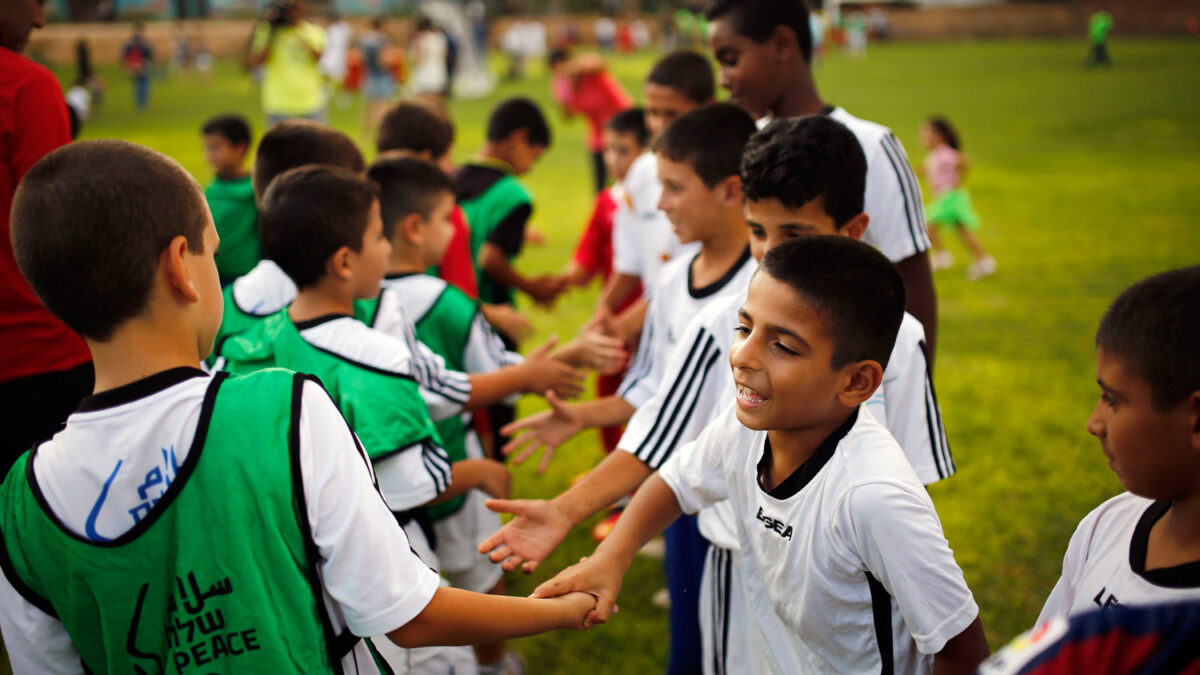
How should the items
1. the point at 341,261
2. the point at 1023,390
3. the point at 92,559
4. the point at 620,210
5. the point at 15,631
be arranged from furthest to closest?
the point at 1023,390 < the point at 620,210 < the point at 341,261 < the point at 15,631 < the point at 92,559

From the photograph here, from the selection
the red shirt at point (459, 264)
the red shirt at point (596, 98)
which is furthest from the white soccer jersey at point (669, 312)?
the red shirt at point (596, 98)

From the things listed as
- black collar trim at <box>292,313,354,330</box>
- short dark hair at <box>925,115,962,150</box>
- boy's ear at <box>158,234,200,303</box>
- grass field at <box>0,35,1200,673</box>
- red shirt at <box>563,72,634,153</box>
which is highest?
boy's ear at <box>158,234,200,303</box>

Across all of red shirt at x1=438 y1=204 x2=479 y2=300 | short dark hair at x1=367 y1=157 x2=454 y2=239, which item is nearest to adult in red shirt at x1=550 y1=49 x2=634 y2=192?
red shirt at x1=438 y1=204 x2=479 y2=300

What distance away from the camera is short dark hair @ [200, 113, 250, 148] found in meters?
5.26

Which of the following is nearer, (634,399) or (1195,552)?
(1195,552)

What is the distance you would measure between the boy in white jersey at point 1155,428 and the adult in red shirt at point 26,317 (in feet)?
8.85

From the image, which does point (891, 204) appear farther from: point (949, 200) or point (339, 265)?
point (949, 200)

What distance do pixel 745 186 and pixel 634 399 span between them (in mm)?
775

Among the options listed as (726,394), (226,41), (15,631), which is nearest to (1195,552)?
(726,394)

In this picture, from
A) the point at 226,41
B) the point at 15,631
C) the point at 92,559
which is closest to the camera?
the point at 92,559

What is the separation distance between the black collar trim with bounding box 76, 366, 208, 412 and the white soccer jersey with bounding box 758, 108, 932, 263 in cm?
216

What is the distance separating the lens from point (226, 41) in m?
36.7

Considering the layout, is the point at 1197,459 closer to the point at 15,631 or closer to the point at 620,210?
the point at 15,631

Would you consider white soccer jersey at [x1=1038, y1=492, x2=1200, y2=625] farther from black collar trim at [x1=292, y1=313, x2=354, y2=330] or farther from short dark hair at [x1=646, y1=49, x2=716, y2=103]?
short dark hair at [x1=646, y1=49, x2=716, y2=103]
